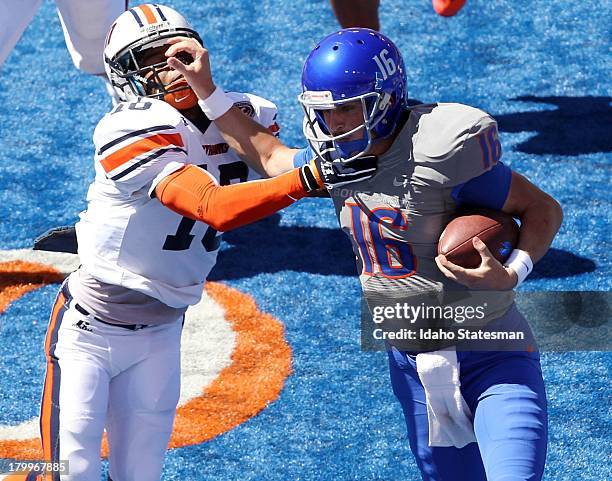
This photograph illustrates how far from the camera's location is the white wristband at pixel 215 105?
11.8 ft

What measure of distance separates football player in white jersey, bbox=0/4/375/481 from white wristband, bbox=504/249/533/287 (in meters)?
0.77

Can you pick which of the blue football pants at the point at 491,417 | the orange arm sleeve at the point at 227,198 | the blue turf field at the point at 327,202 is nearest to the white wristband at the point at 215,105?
the orange arm sleeve at the point at 227,198

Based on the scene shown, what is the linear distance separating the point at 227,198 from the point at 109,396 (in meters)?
0.83

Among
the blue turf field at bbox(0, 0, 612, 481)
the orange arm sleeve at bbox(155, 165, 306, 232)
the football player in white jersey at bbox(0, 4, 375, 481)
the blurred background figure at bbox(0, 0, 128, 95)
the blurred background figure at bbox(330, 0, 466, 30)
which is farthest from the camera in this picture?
the blurred background figure at bbox(330, 0, 466, 30)

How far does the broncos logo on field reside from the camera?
470 cm

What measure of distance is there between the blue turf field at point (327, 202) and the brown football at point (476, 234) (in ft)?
4.62

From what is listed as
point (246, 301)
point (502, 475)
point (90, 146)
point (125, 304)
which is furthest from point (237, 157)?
point (90, 146)

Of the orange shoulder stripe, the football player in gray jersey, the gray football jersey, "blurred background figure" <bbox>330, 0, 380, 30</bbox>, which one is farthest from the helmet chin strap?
"blurred background figure" <bbox>330, 0, 380, 30</bbox>

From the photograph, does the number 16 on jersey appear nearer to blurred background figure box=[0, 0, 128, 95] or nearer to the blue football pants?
the blue football pants

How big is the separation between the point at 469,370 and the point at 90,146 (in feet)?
13.2

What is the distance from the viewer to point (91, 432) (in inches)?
139

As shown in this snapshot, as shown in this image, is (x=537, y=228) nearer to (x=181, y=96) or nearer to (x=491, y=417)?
(x=491, y=417)

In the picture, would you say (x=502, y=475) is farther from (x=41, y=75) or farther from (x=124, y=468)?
(x=41, y=75)

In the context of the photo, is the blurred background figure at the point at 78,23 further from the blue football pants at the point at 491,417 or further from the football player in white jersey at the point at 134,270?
the blue football pants at the point at 491,417
